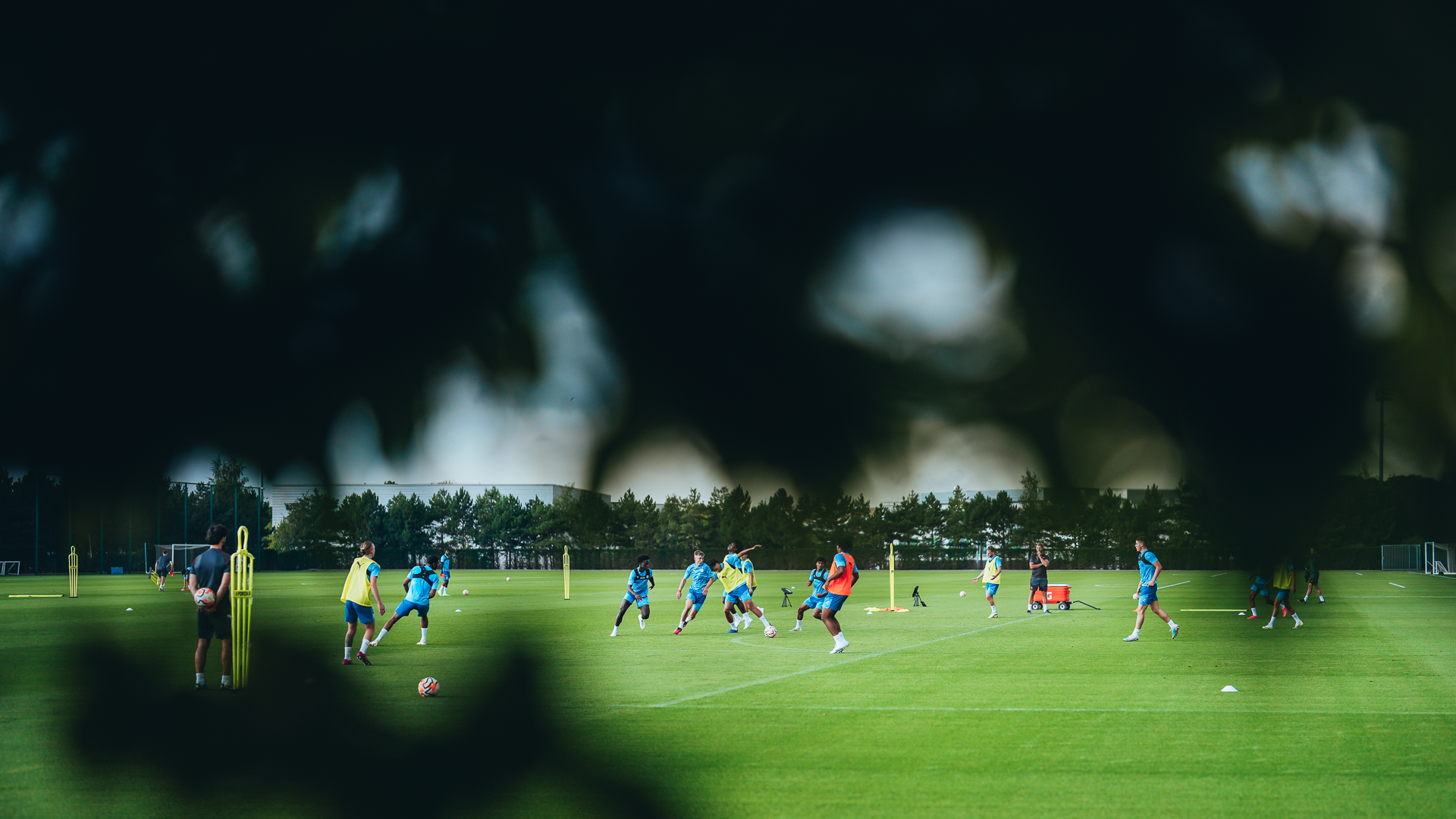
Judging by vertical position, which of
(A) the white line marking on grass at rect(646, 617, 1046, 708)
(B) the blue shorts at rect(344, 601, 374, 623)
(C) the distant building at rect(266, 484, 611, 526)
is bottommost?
(A) the white line marking on grass at rect(646, 617, 1046, 708)

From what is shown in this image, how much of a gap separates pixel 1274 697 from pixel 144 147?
7.64ft

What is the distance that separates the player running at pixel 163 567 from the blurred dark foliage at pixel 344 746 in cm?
34

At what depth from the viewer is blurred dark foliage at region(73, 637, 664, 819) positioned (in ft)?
Answer: 6.39

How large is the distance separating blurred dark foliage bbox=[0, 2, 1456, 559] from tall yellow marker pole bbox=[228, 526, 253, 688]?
0.33m

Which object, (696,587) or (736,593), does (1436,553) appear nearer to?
(696,587)

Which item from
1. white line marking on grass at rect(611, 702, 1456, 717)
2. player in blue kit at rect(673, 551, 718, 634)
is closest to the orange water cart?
player in blue kit at rect(673, 551, 718, 634)

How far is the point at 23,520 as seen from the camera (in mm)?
2568

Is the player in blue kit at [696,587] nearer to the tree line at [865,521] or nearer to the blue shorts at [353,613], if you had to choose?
the blue shorts at [353,613]

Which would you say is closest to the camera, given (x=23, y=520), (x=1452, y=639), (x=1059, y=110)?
(x=1059, y=110)

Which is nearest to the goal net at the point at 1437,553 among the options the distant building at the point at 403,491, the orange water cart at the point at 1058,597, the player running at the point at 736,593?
the distant building at the point at 403,491

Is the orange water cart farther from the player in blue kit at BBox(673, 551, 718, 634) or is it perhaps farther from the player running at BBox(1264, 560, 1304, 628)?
the player running at BBox(1264, 560, 1304, 628)

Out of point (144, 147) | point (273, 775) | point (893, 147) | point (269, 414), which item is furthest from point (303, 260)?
point (893, 147)

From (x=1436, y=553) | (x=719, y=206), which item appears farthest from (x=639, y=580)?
(x=719, y=206)

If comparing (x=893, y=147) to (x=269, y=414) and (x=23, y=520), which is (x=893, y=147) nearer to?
(x=269, y=414)
